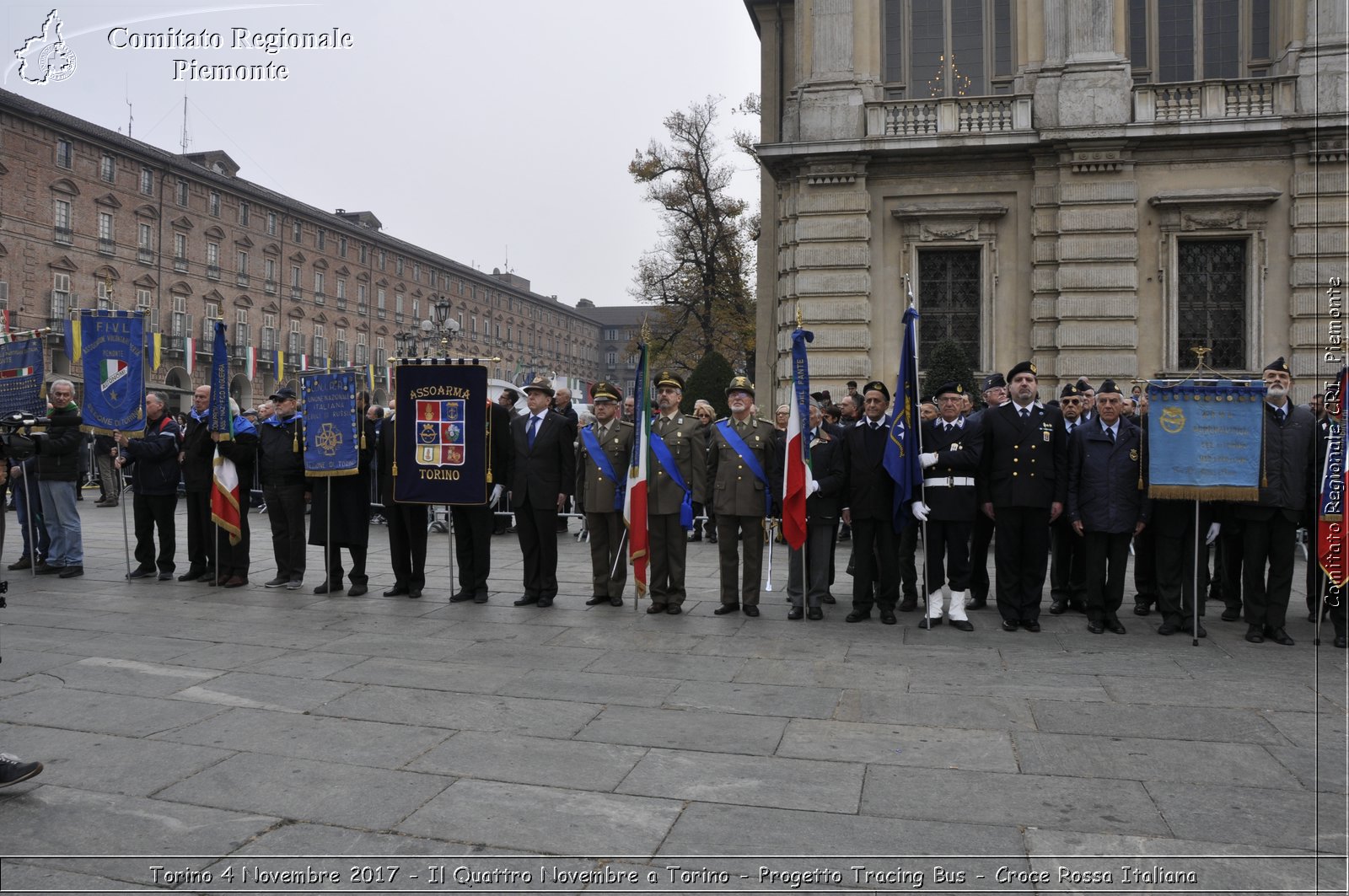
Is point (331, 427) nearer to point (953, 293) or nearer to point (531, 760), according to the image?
point (531, 760)

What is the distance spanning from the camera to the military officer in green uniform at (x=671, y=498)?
966 cm

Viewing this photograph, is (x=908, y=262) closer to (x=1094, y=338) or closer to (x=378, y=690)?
(x=1094, y=338)

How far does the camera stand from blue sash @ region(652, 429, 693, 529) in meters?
9.70

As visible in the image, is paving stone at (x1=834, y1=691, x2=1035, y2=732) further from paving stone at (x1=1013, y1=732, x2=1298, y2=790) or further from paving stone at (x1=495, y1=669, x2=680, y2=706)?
paving stone at (x1=495, y1=669, x2=680, y2=706)

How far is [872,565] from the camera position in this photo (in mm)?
9406

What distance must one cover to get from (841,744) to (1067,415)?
5.89 metres

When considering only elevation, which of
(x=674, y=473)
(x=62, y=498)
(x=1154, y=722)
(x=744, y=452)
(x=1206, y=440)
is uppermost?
(x=1206, y=440)

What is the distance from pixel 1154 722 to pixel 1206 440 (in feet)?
10.8

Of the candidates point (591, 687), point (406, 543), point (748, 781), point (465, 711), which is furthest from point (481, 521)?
point (748, 781)

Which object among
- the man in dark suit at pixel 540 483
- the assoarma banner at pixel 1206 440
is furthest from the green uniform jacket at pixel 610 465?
the assoarma banner at pixel 1206 440

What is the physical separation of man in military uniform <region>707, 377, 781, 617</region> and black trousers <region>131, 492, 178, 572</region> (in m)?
6.38

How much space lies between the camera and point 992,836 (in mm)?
4164

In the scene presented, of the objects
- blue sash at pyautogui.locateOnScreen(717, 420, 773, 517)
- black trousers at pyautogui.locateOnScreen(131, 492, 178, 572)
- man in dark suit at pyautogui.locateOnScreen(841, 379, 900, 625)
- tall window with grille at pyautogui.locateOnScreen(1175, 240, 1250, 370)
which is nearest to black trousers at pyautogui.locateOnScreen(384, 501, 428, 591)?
blue sash at pyautogui.locateOnScreen(717, 420, 773, 517)

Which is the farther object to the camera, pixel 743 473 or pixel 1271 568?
pixel 743 473
